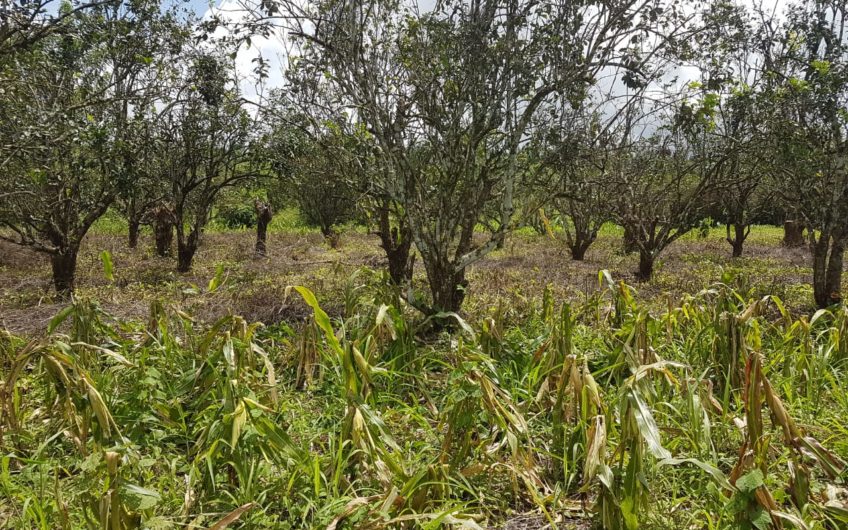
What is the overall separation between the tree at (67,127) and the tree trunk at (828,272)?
6817 mm

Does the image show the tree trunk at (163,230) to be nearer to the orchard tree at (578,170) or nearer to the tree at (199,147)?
the tree at (199,147)

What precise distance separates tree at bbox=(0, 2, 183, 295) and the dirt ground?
2.66 ft

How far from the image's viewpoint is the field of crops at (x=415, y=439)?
1.93 meters

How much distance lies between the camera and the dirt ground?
571 centimetres

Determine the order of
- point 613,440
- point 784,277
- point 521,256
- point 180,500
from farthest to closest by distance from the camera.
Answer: point 521,256 → point 784,277 → point 613,440 → point 180,500

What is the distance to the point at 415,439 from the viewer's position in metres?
2.77

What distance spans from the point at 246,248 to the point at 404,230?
22.0 feet

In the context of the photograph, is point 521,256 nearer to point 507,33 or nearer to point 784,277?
point 784,277

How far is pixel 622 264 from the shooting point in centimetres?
1024

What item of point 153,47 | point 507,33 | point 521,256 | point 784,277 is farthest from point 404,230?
point 784,277

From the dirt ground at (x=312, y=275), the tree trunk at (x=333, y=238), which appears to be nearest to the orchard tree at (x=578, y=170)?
the dirt ground at (x=312, y=275)

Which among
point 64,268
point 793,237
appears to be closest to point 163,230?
point 64,268

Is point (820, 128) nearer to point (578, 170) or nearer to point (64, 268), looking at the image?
point (578, 170)

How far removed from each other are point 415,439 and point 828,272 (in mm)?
5377
